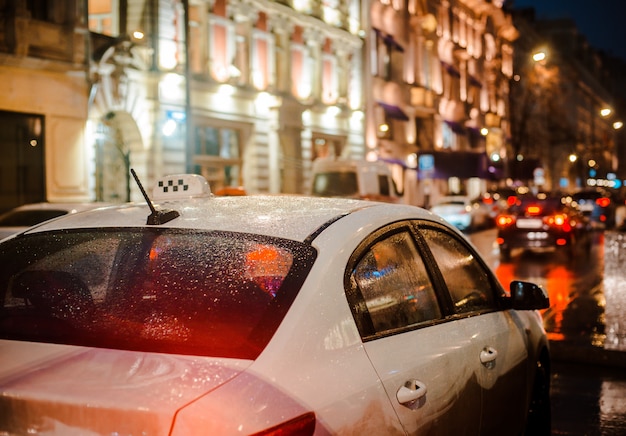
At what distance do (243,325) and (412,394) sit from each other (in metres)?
0.70

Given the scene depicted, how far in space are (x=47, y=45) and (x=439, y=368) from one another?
19867mm

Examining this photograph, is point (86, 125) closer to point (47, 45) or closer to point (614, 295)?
point (47, 45)

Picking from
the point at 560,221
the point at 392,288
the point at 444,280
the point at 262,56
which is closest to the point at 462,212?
the point at 262,56

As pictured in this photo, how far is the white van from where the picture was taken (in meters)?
25.0

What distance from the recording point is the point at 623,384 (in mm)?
7402

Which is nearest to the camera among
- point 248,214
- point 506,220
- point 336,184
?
point 248,214

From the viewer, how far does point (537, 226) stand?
21.4 meters

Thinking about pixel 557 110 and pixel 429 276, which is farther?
pixel 557 110

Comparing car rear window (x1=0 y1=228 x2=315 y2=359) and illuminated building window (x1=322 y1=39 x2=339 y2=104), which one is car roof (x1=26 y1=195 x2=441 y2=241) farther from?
illuminated building window (x1=322 y1=39 x2=339 y2=104)

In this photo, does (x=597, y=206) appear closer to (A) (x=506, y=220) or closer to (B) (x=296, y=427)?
(A) (x=506, y=220)

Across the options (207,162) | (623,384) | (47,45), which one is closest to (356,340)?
(623,384)

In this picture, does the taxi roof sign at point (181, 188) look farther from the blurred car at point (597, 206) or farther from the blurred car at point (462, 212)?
the blurred car at point (597, 206)

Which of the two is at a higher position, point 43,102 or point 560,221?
point 43,102

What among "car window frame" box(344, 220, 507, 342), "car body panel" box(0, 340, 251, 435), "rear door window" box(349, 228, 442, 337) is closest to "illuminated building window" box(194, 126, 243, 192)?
"car window frame" box(344, 220, 507, 342)
